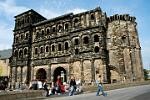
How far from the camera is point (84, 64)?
30328mm

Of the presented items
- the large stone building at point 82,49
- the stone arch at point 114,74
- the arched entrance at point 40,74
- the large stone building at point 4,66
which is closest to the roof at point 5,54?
the large stone building at point 4,66

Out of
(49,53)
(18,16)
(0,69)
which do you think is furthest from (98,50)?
(0,69)

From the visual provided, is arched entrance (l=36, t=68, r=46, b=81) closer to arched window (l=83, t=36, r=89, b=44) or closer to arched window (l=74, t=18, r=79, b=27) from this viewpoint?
arched window (l=83, t=36, r=89, b=44)

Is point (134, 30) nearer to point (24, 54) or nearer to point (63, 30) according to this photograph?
point (63, 30)

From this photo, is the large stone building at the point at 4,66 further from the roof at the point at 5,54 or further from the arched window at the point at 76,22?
the arched window at the point at 76,22

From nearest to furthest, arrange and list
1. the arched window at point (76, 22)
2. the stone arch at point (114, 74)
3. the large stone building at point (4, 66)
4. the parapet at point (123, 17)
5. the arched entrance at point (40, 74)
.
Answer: the stone arch at point (114, 74)
the parapet at point (123, 17)
the arched window at point (76, 22)
the arched entrance at point (40, 74)
the large stone building at point (4, 66)

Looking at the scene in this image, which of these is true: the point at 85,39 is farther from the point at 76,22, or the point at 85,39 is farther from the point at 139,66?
the point at 139,66

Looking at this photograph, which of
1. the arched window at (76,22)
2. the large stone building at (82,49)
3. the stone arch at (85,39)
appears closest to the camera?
the large stone building at (82,49)

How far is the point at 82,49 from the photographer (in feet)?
102

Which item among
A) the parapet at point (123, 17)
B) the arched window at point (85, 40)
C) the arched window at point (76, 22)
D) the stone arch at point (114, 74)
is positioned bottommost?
the stone arch at point (114, 74)

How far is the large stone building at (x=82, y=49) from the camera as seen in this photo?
97.5 ft

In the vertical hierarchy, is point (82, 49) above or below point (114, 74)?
above

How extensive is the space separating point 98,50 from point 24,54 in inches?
625

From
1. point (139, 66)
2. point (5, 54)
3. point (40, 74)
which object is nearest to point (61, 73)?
point (40, 74)
